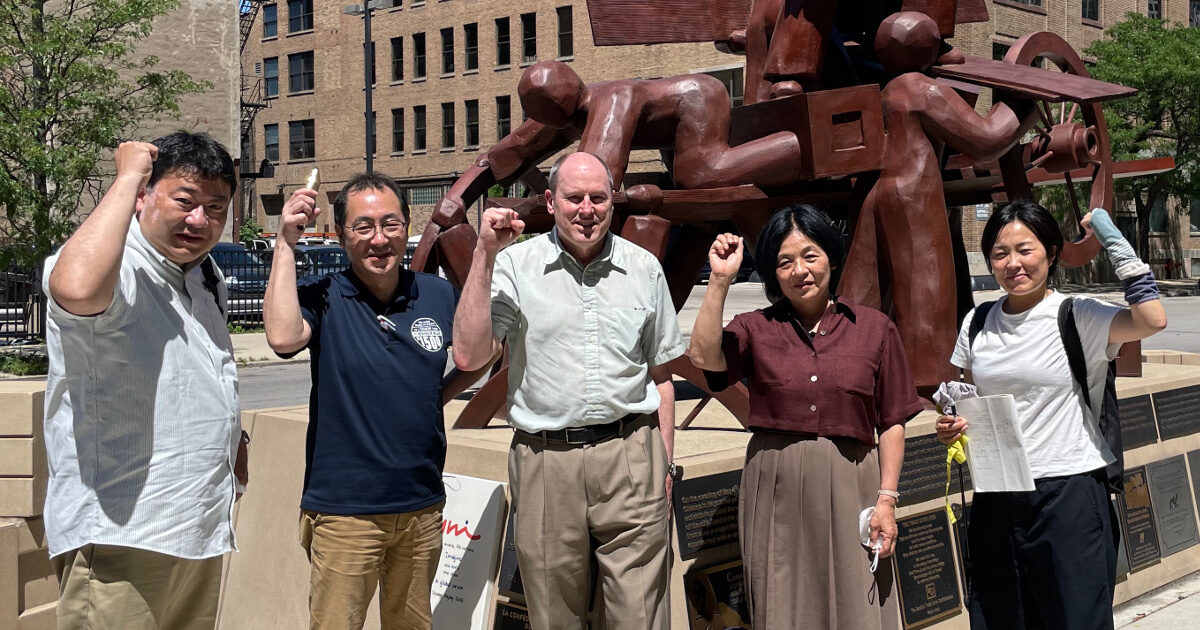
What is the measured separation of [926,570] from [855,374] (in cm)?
203

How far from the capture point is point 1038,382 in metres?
3.62

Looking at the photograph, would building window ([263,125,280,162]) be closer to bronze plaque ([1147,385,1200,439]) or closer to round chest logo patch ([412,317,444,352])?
bronze plaque ([1147,385,1200,439])

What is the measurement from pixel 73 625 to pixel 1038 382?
2782 mm

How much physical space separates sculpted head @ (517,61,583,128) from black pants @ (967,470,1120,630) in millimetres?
3077

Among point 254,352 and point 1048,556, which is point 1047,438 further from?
point 254,352

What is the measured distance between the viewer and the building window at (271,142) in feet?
159

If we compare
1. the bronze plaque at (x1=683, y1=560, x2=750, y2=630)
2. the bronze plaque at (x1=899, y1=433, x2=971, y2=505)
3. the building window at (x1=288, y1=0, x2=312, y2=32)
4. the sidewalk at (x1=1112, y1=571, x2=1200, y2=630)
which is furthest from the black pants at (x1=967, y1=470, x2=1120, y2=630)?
the building window at (x1=288, y1=0, x2=312, y2=32)

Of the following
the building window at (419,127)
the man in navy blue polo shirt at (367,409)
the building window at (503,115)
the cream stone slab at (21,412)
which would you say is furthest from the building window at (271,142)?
the man in navy blue polo shirt at (367,409)

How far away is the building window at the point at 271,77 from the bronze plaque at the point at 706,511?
4687 cm

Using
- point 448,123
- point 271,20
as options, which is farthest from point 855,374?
point 271,20

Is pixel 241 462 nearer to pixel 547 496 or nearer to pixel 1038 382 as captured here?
pixel 547 496

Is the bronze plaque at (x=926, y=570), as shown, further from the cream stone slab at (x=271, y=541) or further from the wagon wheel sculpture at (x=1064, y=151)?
the cream stone slab at (x=271, y=541)

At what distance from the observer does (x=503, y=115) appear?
4028cm

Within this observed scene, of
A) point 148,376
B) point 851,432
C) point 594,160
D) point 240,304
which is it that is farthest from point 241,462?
point 240,304
